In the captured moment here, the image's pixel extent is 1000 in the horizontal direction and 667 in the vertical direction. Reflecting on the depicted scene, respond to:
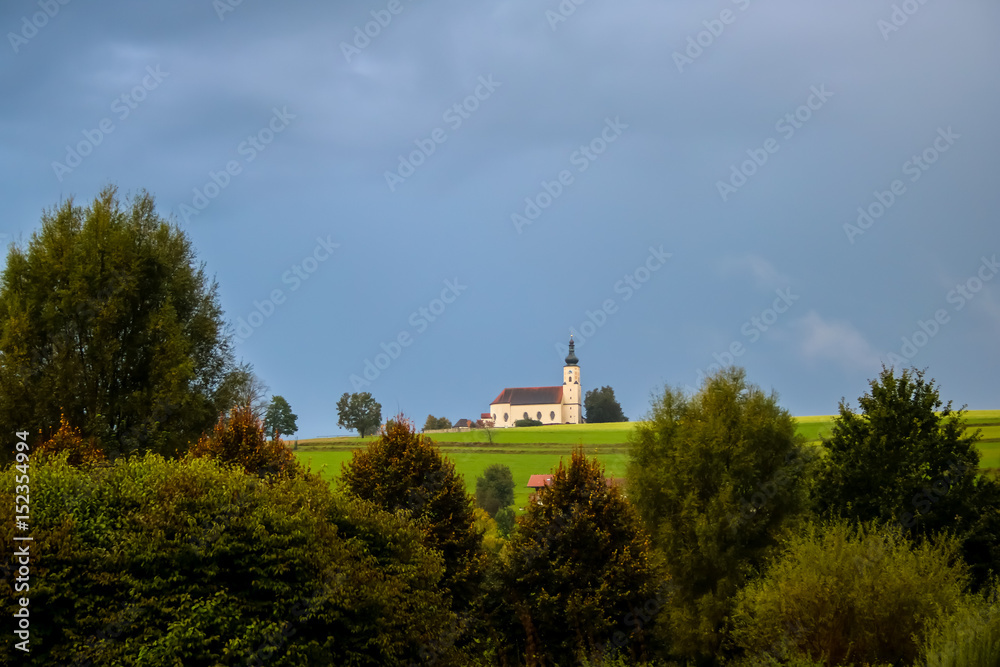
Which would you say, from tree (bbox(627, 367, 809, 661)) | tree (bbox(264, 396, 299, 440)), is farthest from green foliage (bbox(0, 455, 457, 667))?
tree (bbox(264, 396, 299, 440))

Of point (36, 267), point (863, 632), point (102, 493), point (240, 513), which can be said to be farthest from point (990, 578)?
point (36, 267)

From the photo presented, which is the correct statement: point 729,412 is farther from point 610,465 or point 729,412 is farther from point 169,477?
point 610,465

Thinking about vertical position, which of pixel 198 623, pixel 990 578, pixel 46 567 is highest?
pixel 46 567

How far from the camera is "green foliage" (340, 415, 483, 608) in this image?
2702 cm

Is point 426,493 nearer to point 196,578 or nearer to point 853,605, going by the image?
point 196,578

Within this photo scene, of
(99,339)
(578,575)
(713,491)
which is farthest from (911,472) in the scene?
(99,339)

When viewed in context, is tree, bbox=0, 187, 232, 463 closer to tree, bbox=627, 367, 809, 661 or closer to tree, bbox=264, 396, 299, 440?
tree, bbox=627, 367, 809, 661

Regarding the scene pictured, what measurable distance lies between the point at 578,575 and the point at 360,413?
100615 mm

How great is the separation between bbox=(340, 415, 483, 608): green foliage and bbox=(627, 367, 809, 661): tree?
1054 cm

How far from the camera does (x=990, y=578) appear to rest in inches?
1190

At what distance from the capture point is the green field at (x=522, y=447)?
89.8 meters

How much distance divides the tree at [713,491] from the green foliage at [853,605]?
10.0 metres

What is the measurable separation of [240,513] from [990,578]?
87.0ft

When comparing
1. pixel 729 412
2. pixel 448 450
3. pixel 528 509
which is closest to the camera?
pixel 528 509
